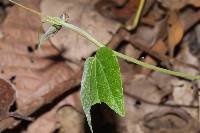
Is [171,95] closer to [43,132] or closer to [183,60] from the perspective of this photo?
[183,60]

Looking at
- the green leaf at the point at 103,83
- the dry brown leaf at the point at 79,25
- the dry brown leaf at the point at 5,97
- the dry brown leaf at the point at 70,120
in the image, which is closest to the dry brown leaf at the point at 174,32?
the dry brown leaf at the point at 79,25

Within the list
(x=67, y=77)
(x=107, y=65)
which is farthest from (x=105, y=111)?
(x=107, y=65)

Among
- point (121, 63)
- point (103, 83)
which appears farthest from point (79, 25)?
point (103, 83)

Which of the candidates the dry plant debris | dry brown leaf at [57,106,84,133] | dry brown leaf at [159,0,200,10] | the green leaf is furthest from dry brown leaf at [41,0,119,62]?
the green leaf

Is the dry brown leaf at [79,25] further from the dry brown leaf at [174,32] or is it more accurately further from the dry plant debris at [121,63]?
the dry brown leaf at [174,32]

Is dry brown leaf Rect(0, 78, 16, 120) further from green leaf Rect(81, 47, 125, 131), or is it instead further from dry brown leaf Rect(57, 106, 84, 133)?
green leaf Rect(81, 47, 125, 131)

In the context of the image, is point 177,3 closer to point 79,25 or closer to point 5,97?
point 79,25

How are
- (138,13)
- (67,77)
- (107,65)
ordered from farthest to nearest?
(138,13)
(67,77)
(107,65)
